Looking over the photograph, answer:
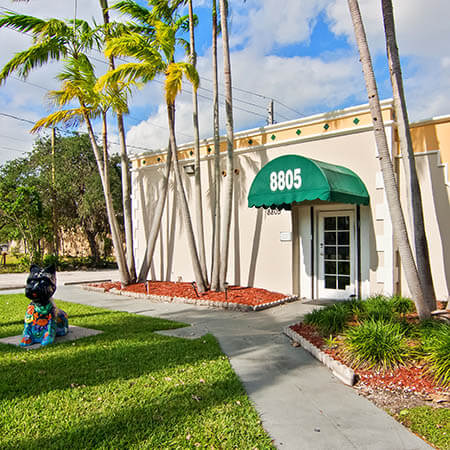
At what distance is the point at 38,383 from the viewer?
4266 millimetres

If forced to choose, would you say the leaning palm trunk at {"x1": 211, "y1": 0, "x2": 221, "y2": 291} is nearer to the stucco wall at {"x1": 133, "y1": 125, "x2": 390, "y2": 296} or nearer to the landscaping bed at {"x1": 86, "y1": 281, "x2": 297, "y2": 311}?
the landscaping bed at {"x1": 86, "y1": 281, "x2": 297, "y2": 311}

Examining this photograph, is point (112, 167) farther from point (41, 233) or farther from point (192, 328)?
point (192, 328)

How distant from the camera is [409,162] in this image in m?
6.27

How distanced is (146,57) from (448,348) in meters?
8.86

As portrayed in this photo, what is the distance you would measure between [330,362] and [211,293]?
18.1ft

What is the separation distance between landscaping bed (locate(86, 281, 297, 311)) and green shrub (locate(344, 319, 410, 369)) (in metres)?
3.93

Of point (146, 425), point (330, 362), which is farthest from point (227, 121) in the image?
point (146, 425)

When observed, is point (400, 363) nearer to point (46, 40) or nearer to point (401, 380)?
point (401, 380)

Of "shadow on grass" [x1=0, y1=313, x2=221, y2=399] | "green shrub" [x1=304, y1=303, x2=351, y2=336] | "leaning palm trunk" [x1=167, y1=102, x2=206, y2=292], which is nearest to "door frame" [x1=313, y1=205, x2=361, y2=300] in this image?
"green shrub" [x1=304, y1=303, x2=351, y2=336]

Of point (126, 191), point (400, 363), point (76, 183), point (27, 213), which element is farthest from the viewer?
point (76, 183)

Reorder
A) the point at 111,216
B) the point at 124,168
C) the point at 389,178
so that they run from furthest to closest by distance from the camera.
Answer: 1. the point at 124,168
2. the point at 111,216
3. the point at 389,178

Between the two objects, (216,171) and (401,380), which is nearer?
(401,380)

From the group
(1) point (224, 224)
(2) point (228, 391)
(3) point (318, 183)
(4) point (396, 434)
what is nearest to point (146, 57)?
(1) point (224, 224)

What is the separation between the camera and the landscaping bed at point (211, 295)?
9.11 metres
